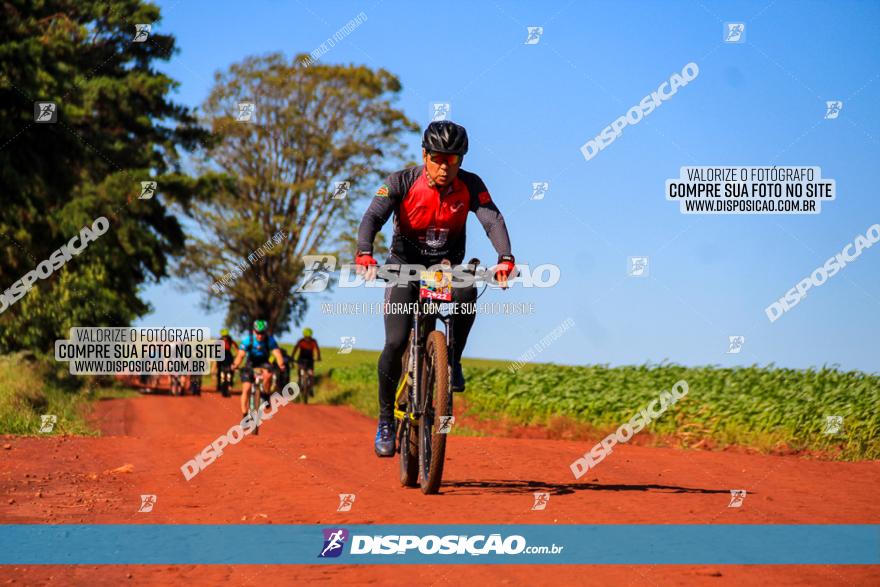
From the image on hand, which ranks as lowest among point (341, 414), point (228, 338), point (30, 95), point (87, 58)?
point (341, 414)

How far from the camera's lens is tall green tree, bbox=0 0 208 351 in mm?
21922

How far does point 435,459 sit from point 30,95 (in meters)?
16.8

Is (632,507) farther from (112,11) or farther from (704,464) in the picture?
(112,11)

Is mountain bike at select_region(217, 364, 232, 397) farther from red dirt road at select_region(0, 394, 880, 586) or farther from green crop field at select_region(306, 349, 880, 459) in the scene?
red dirt road at select_region(0, 394, 880, 586)

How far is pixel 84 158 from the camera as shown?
75.6 ft

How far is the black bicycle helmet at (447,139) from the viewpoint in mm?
7965

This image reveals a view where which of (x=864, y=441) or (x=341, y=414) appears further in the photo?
(x=341, y=414)

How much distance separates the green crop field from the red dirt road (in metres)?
3.71

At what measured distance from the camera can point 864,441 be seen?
15594mm

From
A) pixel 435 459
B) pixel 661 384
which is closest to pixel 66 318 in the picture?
pixel 661 384

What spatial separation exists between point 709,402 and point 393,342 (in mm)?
12113

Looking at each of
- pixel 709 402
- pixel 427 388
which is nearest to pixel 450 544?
pixel 427 388

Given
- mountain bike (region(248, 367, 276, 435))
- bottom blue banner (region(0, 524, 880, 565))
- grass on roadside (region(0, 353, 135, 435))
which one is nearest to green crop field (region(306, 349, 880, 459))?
mountain bike (region(248, 367, 276, 435))

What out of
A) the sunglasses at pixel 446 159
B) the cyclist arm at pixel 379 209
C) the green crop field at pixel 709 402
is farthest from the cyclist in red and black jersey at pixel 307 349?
the sunglasses at pixel 446 159
